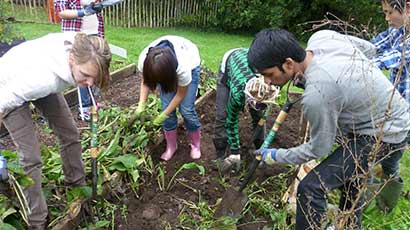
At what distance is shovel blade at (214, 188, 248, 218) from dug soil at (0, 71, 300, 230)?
10 centimetres

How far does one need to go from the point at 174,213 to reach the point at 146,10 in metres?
8.68

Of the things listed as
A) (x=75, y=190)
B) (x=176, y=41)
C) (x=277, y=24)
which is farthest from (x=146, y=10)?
(x=75, y=190)

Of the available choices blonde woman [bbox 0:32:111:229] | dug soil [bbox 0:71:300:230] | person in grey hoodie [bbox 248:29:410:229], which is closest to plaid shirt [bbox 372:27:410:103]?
person in grey hoodie [bbox 248:29:410:229]

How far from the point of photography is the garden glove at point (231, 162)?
356 cm

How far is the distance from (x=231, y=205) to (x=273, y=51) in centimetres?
131

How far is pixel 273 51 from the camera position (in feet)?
7.02

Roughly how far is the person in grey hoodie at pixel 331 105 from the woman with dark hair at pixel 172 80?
870 millimetres

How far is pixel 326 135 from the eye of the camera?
2.21m

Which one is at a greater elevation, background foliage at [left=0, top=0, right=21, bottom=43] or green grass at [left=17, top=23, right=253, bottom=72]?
background foliage at [left=0, top=0, right=21, bottom=43]

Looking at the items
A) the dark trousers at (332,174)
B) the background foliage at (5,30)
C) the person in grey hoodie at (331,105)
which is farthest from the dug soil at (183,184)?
the background foliage at (5,30)

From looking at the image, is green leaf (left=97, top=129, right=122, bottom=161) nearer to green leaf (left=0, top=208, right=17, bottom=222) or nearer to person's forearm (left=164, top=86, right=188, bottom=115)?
person's forearm (left=164, top=86, right=188, bottom=115)

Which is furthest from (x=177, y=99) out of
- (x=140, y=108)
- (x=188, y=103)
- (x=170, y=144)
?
(x=170, y=144)

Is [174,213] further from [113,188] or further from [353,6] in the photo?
[353,6]

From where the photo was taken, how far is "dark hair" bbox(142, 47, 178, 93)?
2.94 m
